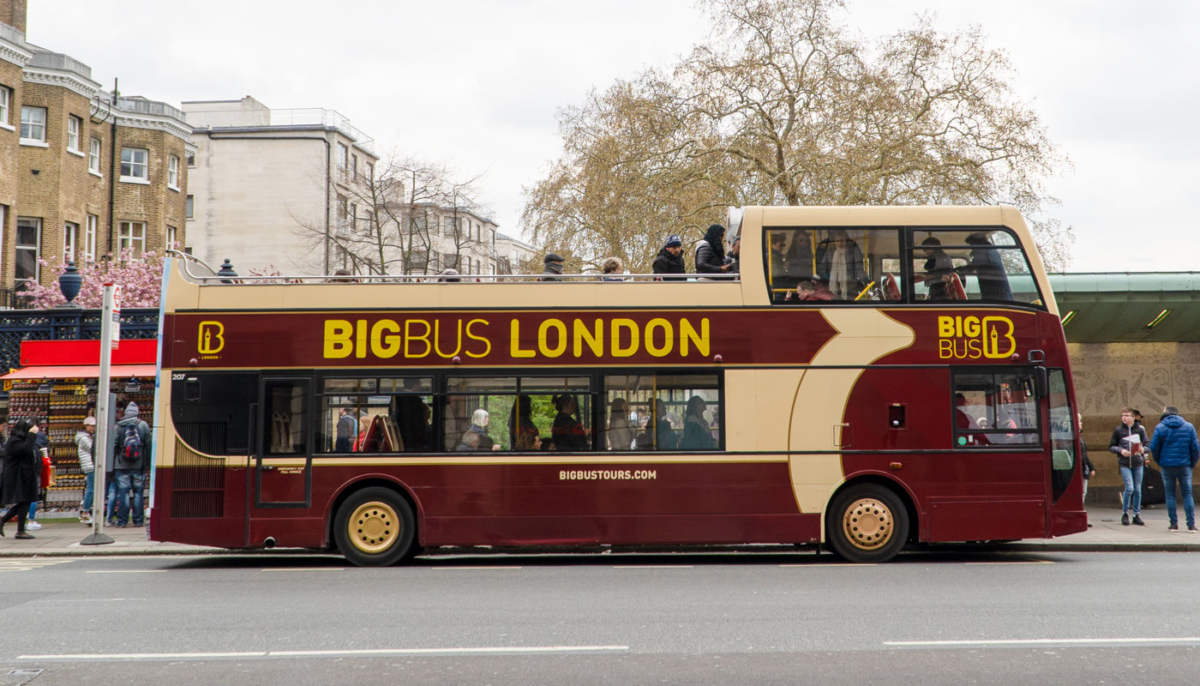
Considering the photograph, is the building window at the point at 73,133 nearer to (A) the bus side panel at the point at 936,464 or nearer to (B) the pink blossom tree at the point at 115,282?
(B) the pink blossom tree at the point at 115,282

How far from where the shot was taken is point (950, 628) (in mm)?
7816

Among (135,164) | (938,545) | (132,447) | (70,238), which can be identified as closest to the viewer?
(938,545)

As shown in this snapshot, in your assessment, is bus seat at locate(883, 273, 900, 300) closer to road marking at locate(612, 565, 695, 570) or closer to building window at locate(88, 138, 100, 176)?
road marking at locate(612, 565, 695, 570)

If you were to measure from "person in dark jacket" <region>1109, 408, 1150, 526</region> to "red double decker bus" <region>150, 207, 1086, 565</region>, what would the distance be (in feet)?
15.6

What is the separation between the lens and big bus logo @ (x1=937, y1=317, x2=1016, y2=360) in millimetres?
12078

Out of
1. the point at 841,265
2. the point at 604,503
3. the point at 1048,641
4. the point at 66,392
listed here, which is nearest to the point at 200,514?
the point at 604,503

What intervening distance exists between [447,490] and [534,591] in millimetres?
2458

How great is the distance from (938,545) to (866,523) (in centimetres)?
291

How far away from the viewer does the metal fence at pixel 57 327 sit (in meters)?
19.4

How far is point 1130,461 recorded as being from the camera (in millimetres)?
16062

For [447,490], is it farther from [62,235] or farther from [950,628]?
[62,235]

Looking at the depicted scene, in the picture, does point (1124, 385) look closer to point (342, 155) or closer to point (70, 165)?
point (70, 165)

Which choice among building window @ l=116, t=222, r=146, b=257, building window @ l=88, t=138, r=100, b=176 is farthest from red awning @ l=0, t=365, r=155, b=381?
building window @ l=116, t=222, r=146, b=257

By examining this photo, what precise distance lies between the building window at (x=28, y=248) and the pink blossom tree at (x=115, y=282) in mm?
369
